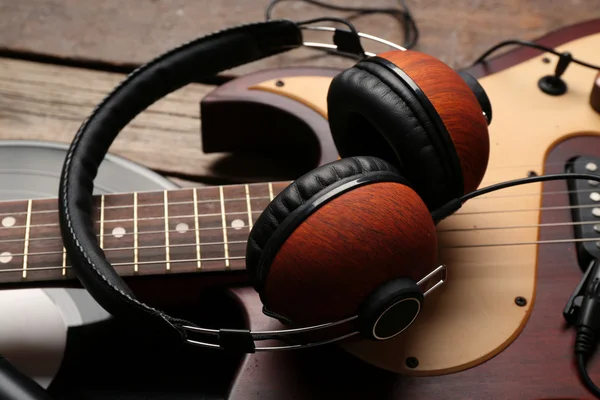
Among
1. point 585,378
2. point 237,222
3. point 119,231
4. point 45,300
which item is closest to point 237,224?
point 237,222

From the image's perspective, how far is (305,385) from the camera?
1.87 feet

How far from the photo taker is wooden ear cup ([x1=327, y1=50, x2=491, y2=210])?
1.64 ft

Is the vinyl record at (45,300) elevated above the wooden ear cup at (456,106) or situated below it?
below

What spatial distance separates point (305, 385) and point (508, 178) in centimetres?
28

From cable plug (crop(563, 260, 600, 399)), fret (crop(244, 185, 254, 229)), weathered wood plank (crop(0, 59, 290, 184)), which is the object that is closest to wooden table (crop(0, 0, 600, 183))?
weathered wood plank (crop(0, 59, 290, 184))

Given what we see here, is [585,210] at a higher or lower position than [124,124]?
lower

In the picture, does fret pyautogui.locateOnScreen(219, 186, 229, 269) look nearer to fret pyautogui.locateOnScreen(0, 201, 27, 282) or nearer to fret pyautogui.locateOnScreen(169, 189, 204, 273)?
fret pyautogui.locateOnScreen(169, 189, 204, 273)

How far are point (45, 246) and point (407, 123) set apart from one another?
33cm

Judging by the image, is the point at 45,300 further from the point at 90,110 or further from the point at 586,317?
the point at 586,317

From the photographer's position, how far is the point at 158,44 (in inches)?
34.6

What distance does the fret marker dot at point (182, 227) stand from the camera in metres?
0.63

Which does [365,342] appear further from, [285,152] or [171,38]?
[171,38]

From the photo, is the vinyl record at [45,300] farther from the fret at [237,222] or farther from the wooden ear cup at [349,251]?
the wooden ear cup at [349,251]

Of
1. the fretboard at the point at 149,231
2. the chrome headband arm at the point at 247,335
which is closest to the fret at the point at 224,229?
the fretboard at the point at 149,231
